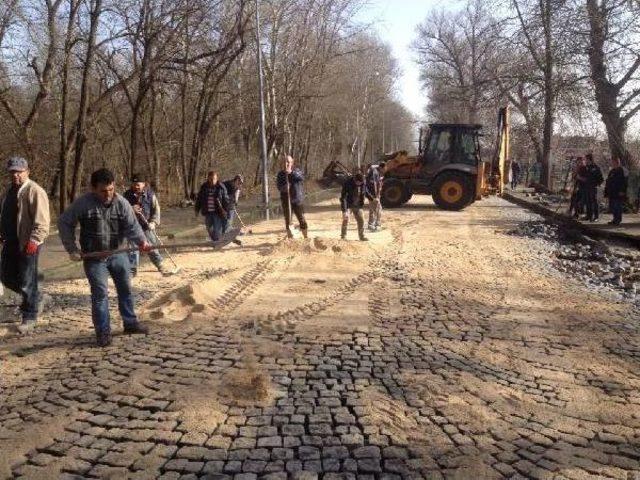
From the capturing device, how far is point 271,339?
18.5 ft

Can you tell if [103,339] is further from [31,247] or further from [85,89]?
[85,89]

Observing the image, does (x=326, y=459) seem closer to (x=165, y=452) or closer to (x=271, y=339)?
(x=165, y=452)

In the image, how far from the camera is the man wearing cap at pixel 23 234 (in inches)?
234

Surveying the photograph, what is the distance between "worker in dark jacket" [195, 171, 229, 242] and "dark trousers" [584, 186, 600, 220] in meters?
9.02

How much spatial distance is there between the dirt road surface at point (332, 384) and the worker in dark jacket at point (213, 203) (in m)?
2.63

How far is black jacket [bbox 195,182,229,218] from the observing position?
1057 cm

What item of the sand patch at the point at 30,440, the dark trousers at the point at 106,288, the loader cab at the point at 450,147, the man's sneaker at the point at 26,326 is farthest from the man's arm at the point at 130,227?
the loader cab at the point at 450,147

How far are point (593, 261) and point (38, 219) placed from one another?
875cm

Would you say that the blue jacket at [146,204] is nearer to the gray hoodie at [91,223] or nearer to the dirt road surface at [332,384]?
the dirt road surface at [332,384]

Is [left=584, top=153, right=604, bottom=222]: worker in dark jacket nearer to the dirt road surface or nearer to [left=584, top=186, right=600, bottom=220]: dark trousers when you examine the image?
[left=584, top=186, right=600, bottom=220]: dark trousers

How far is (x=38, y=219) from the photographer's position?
19.5ft

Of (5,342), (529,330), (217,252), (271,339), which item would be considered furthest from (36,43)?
(529,330)

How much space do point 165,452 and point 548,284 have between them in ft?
20.5

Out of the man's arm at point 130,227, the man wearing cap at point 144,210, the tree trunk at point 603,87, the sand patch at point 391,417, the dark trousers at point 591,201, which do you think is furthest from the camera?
the dark trousers at point 591,201
